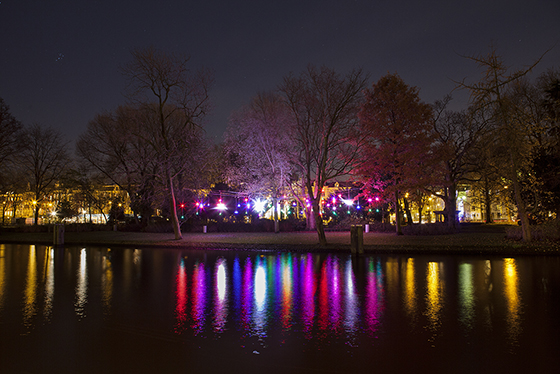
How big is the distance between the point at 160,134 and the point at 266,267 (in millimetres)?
19252

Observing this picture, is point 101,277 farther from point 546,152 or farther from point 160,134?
point 546,152

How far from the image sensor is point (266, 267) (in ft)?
46.3

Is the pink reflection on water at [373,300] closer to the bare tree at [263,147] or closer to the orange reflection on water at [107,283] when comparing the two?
the orange reflection on water at [107,283]

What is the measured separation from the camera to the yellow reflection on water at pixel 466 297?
6688 millimetres

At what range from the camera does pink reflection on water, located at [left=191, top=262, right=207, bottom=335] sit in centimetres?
647

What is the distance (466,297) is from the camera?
850cm

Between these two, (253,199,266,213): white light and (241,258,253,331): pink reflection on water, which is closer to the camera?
(241,258,253,331): pink reflection on water

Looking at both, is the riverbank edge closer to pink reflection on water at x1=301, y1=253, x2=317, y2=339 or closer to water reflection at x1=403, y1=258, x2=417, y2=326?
water reflection at x1=403, y1=258, x2=417, y2=326

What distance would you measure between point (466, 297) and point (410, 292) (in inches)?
46.9

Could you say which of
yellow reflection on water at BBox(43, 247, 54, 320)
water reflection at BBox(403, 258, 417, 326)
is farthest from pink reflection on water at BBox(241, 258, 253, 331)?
yellow reflection on water at BBox(43, 247, 54, 320)

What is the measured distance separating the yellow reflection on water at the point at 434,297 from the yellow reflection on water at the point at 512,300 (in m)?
1.06

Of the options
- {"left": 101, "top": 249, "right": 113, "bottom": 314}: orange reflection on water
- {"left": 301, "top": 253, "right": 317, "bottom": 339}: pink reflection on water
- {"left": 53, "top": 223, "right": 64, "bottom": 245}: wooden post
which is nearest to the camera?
{"left": 301, "top": 253, "right": 317, "bottom": 339}: pink reflection on water

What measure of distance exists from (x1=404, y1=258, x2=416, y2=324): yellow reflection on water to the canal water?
0.04 m

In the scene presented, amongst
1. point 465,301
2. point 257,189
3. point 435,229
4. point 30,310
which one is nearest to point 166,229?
point 257,189
